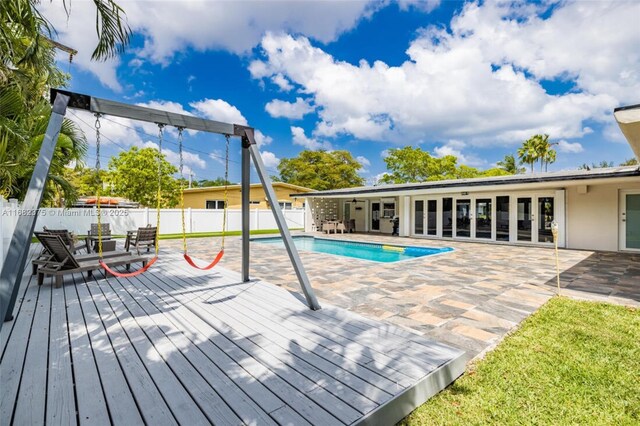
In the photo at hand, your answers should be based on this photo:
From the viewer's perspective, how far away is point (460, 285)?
583 centimetres

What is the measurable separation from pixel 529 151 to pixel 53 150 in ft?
134

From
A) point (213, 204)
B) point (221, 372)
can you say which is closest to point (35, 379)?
point (221, 372)

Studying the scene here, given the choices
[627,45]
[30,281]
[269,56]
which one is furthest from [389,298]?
[269,56]

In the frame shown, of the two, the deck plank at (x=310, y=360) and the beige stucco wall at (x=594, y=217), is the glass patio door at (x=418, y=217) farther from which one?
the deck plank at (x=310, y=360)

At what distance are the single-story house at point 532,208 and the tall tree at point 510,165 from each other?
34715 mm

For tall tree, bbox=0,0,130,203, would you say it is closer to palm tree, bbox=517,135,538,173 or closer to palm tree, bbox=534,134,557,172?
palm tree, bbox=517,135,538,173

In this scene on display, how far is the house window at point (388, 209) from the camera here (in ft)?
64.2

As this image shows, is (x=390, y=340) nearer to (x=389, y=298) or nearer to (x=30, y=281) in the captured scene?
(x=389, y=298)

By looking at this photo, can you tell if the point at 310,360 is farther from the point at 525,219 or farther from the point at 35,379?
the point at 525,219

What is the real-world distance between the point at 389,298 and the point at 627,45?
40.2 ft

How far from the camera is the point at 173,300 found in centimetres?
434

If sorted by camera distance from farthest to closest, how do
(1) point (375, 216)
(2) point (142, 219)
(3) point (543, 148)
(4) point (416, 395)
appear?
1. (3) point (543, 148)
2. (1) point (375, 216)
3. (2) point (142, 219)
4. (4) point (416, 395)

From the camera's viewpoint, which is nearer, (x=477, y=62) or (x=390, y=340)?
(x=390, y=340)

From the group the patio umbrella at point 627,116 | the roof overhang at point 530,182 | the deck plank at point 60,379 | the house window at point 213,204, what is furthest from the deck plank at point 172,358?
the house window at point 213,204
